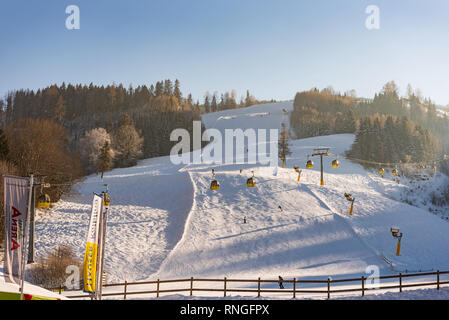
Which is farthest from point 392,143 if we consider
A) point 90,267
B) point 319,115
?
point 90,267

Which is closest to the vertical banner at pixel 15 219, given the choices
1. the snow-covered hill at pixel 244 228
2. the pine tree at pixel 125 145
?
the snow-covered hill at pixel 244 228

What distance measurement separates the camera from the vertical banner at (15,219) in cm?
1198

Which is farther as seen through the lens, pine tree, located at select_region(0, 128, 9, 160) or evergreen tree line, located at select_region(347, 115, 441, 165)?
evergreen tree line, located at select_region(347, 115, 441, 165)

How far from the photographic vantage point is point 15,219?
12164 mm

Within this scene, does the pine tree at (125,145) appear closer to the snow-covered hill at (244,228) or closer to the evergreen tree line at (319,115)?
the snow-covered hill at (244,228)

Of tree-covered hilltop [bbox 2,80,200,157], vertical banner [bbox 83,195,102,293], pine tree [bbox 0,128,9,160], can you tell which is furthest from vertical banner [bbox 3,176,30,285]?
tree-covered hilltop [bbox 2,80,200,157]

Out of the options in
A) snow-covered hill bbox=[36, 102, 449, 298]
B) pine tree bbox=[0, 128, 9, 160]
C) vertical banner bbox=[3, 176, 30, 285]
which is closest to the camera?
vertical banner bbox=[3, 176, 30, 285]

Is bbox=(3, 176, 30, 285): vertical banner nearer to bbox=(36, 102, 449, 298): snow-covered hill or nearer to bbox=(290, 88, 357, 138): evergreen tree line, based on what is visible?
bbox=(36, 102, 449, 298): snow-covered hill

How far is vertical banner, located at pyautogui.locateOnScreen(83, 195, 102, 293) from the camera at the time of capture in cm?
1348

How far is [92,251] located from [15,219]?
9.77 ft

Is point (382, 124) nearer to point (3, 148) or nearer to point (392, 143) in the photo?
point (392, 143)

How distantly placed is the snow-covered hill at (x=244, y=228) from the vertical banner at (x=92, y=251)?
10632 millimetres
